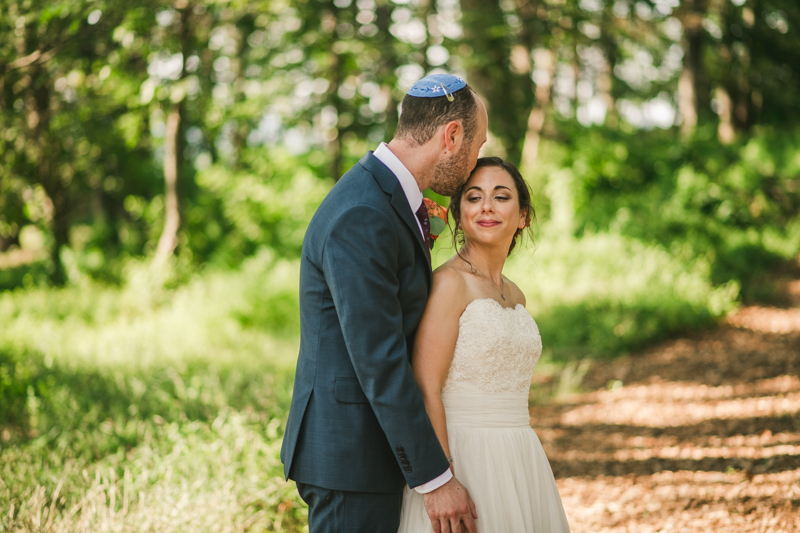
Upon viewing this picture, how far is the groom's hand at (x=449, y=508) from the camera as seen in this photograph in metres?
1.91

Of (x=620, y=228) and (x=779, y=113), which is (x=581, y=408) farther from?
(x=779, y=113)

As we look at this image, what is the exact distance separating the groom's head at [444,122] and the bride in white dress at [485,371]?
0.27 meters

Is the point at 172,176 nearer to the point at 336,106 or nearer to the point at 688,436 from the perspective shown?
the point at 336,106

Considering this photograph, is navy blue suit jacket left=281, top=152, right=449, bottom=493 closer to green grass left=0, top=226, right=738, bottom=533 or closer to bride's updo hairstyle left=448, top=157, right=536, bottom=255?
bride's updo hairstyle left=448, top=157, right=536, bottom=255

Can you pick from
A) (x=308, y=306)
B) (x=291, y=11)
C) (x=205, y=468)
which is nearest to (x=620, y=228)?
(x=291, y=11)

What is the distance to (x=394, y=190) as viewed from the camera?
1.97 m

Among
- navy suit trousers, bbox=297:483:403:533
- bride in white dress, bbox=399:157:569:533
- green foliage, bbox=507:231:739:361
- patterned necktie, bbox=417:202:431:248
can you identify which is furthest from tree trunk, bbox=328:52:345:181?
navy suit trousers, bbox=297:483:403:533

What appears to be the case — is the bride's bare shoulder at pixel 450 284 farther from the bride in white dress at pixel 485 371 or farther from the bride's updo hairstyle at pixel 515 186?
the bride's updo hairstyle at pixel 515 186

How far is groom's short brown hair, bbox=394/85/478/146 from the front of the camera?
204 cm

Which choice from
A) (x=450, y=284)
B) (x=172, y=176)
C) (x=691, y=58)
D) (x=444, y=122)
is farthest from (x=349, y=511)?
(x=691, y=58)

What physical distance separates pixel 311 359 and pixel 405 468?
1.52 ft

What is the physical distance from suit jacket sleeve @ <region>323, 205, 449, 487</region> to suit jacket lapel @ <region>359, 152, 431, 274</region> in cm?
12

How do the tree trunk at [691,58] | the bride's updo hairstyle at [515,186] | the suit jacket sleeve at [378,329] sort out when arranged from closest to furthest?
the suit jacket sleeve at [378,329] < the bride's updo hairstyle at [515,186] < the tree trunk at [691,58]

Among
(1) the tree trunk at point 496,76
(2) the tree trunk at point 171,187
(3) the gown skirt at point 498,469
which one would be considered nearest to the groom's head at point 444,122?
(3) the gown skirt at point 498,469
